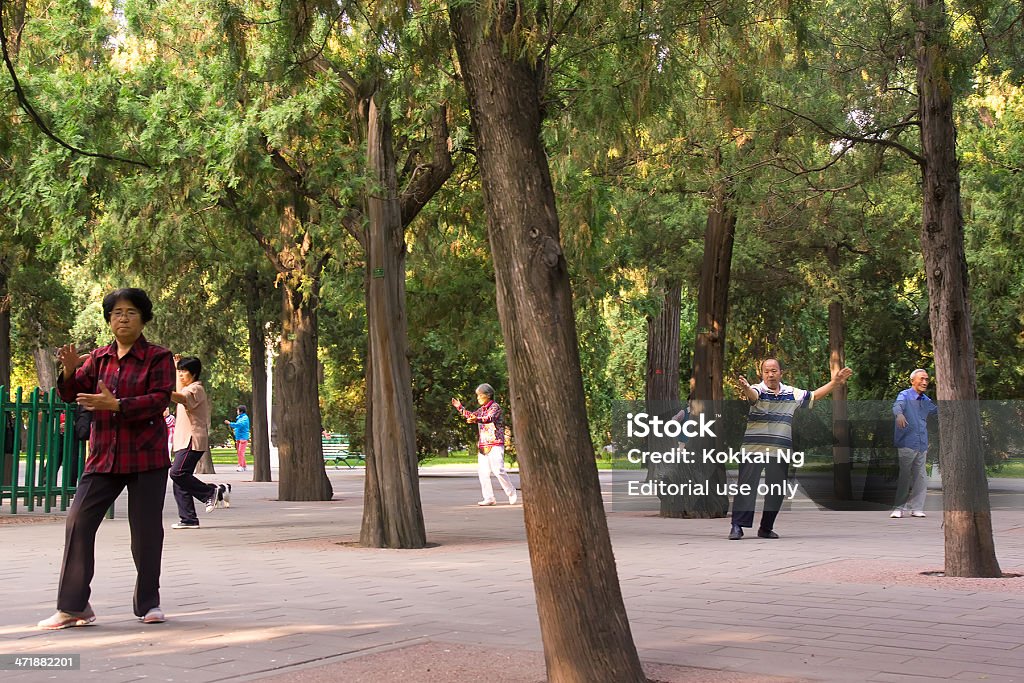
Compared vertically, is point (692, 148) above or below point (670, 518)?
above

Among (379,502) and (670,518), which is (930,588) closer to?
(379,502)

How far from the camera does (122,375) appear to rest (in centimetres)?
803

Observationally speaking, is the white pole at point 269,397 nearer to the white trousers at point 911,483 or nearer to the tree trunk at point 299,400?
the tree trunk at point 299,400

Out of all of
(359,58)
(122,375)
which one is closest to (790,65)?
(359,58)

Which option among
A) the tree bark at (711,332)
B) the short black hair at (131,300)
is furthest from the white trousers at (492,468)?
the short black hair at (131,300)

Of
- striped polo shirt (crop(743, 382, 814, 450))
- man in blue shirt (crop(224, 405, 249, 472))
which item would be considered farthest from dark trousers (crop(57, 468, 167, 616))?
man in blue shirt (crop(224, 405, 249, 472))

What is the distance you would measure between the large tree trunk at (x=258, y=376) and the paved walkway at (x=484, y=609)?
1195 cm

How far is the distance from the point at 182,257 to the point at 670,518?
315 inches

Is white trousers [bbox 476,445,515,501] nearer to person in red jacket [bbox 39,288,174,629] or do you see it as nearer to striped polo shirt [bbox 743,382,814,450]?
striped polo shirt [bbox 743,382,814,450]

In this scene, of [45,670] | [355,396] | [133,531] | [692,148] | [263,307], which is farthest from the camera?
[355,396]

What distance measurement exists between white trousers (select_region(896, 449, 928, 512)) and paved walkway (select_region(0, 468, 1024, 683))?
3.41 meters

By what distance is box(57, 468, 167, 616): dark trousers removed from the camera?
308 inches

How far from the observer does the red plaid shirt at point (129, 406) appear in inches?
310

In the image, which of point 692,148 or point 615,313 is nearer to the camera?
point 692,148
